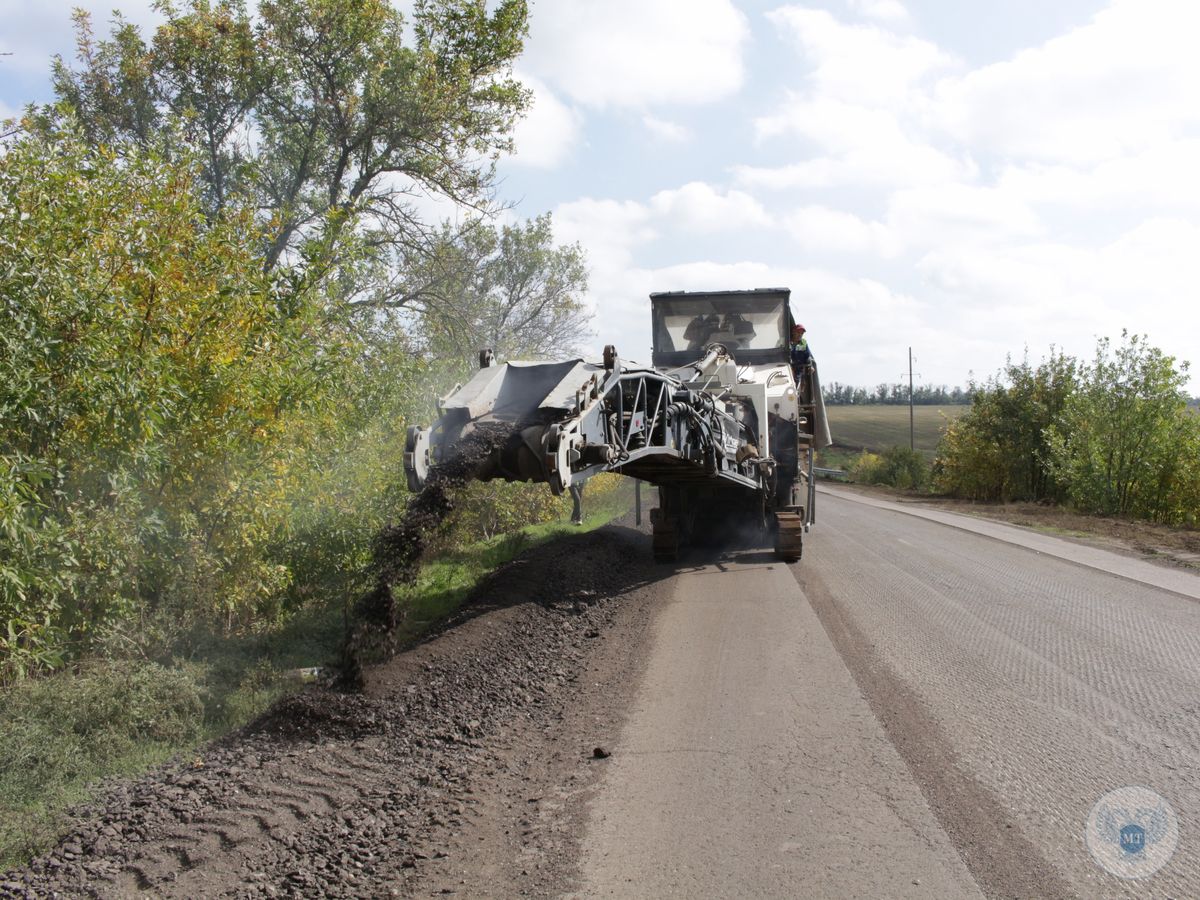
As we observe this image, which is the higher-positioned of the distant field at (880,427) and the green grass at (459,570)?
the distant field at (880,427)

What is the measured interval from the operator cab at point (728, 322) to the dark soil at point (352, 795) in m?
8.17

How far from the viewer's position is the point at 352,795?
16.8ft

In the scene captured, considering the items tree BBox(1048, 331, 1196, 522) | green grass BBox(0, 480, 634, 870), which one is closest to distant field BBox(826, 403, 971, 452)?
tree BBox(1048, 331, 1196, 522)

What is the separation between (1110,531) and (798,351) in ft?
34.0

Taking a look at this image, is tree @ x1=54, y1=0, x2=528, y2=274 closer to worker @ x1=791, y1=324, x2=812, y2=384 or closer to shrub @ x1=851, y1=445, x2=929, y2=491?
worker @ x1=791, y1=324, x2=812, y2=384

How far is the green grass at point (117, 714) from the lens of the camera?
5.24 metres

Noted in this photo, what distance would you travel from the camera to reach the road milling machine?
28.7 feet

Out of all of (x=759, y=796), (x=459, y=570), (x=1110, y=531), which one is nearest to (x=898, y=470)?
(x=1110, y=531)

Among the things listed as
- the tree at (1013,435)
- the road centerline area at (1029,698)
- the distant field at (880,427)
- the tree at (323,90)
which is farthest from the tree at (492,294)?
the distant field at (880,427)

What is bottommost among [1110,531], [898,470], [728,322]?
[1110,531]

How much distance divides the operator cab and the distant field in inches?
2380

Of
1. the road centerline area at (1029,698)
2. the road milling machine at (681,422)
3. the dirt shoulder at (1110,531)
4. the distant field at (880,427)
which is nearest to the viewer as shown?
the road centerline area at (1029,698)

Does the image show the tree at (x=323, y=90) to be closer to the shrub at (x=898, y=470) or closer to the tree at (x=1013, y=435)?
the tree at (x=1013, y=435)

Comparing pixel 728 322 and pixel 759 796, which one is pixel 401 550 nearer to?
pixel 759 796
